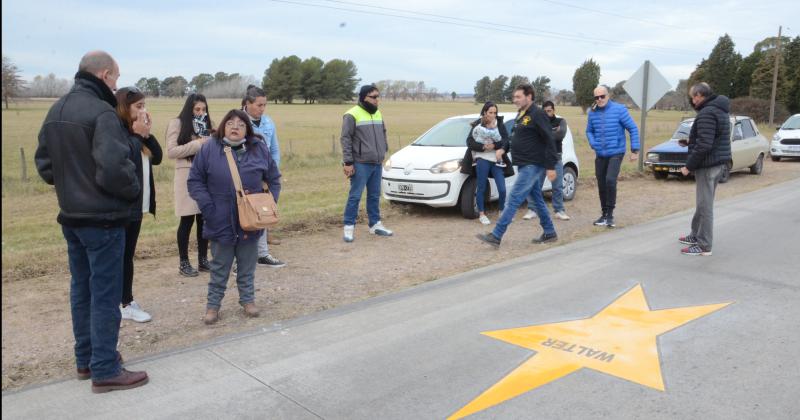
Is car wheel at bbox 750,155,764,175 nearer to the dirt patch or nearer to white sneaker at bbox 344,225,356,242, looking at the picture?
the dirt patch

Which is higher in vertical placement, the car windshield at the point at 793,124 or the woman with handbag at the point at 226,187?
the car windshield at the point at 793,124

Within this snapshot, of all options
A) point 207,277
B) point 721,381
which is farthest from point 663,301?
point 207,277

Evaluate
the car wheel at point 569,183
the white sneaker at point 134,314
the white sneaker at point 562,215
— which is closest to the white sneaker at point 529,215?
the white sneaker at point 562,215

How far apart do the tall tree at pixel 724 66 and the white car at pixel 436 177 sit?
60.9 metres

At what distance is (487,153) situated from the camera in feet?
30.2

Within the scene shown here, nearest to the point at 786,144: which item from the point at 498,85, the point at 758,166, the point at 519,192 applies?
the point at 758,166

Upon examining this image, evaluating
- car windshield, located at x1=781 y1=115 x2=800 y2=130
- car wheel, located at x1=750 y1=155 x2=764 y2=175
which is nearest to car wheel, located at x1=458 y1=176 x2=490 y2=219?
car wheel, located at x1=750 y1=155 x2=764 y2=175

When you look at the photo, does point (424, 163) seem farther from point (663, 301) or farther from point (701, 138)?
point (663, 301)

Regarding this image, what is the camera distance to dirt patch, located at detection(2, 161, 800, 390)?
4.59 m

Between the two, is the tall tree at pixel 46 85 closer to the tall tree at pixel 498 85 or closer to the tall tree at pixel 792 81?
the tall tree at pixel 498 85

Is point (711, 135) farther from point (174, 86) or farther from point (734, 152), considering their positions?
point (174, 86)

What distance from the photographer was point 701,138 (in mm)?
7102

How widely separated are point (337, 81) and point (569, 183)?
91154mm

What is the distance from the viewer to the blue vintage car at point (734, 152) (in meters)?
14.6
